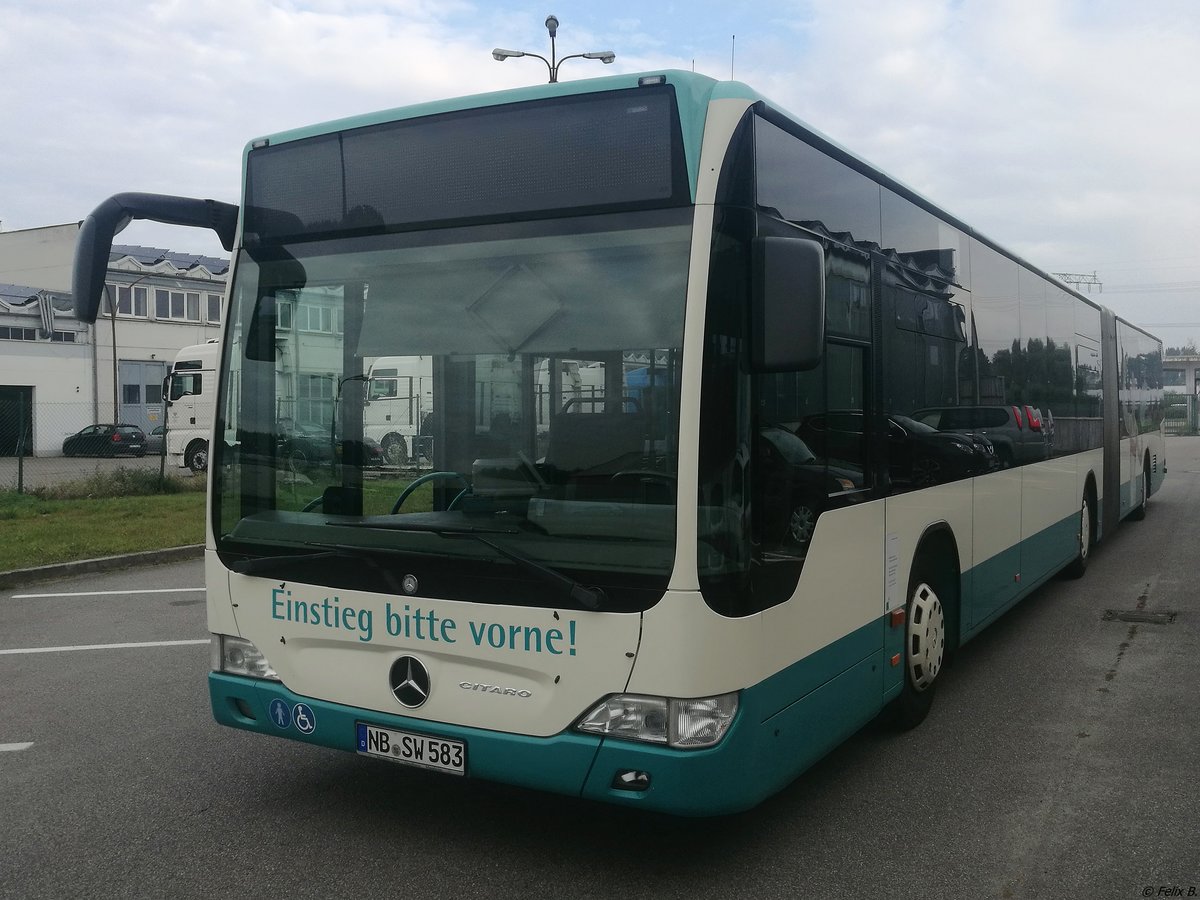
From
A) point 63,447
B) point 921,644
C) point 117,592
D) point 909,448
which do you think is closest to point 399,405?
point 909,448

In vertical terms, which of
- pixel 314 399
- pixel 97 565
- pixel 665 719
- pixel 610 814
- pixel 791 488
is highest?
pixel 314 399

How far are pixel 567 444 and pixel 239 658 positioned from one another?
1727mm

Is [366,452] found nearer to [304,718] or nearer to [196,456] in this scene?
[304,718]

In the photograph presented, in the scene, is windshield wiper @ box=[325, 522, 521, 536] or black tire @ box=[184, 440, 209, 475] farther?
black tire @ box=[184, 440, 209, 475]

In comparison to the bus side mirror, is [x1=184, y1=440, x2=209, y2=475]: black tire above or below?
below

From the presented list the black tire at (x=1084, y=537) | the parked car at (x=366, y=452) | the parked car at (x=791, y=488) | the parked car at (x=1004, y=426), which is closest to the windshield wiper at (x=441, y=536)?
the parked car at (x=366, y=452)

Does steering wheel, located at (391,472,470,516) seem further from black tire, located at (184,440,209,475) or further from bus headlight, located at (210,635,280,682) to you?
black tire, located at (184,440,209,475)

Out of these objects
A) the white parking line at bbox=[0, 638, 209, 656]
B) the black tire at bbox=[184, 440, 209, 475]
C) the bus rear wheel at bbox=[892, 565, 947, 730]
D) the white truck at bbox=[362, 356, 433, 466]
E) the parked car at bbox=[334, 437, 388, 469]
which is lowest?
the white parking line at bbox=[0, 638, 209, 656]

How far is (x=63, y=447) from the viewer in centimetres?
3775

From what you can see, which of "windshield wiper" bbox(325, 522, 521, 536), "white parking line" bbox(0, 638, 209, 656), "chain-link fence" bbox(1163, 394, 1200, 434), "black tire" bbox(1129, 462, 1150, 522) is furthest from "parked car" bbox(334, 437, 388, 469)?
"chain-link fence" bbox(1163, 394, 1200, 434)

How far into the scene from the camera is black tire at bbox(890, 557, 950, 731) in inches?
218

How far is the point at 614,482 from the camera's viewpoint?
149 inches

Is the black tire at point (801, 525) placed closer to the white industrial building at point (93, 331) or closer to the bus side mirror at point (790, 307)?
the bus side mirror at point (790, 307)

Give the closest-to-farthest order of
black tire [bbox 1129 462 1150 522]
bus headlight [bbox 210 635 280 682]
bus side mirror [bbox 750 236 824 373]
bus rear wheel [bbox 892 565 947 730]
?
1. bus side mirror [bbox 750 236 824 373]
2. bus headlight [bbox 210 635 280 682]
3. bus rear wheel [bbox 892 565 947 730]
4. black tire [bbox 1129 462 1150 522]
